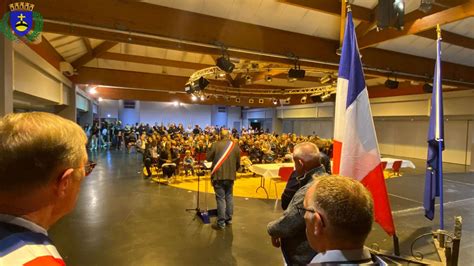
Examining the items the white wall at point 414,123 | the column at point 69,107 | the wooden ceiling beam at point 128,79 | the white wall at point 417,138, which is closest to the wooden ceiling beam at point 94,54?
the wooden ceiling beam at point 128,79

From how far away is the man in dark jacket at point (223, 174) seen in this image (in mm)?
4594

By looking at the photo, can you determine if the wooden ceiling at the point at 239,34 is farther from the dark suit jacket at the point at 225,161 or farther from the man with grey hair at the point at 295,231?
the man with grey hair at the point at 295,231

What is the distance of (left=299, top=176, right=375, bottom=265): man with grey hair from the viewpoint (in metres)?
0.89

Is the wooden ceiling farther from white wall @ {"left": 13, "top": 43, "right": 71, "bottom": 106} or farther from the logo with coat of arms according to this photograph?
white wall @ {"left": 13, "top": 43, "right": 71, "bottom": 106}

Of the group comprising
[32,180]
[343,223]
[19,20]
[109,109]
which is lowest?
[343,223]

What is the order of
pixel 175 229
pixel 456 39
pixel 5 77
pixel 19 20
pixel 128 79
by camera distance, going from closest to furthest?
1. pixel 5 77
2. pixel 19 20
3. pixel 175 229
4. pixel 456 39
5. pixel 128 79

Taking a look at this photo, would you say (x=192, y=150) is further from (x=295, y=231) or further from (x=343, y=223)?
(x=343, y=223)

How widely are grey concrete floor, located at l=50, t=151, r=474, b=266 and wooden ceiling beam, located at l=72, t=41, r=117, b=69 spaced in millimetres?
4278

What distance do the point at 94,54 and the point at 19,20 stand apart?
5729mm

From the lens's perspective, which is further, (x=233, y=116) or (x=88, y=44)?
(x=233, y=116)

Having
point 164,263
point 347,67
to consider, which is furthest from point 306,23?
point 164,263

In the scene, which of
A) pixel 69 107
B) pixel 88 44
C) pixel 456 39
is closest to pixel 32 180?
pixel 456 39

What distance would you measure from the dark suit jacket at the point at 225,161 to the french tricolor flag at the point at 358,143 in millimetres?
2659

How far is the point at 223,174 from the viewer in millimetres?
4605
